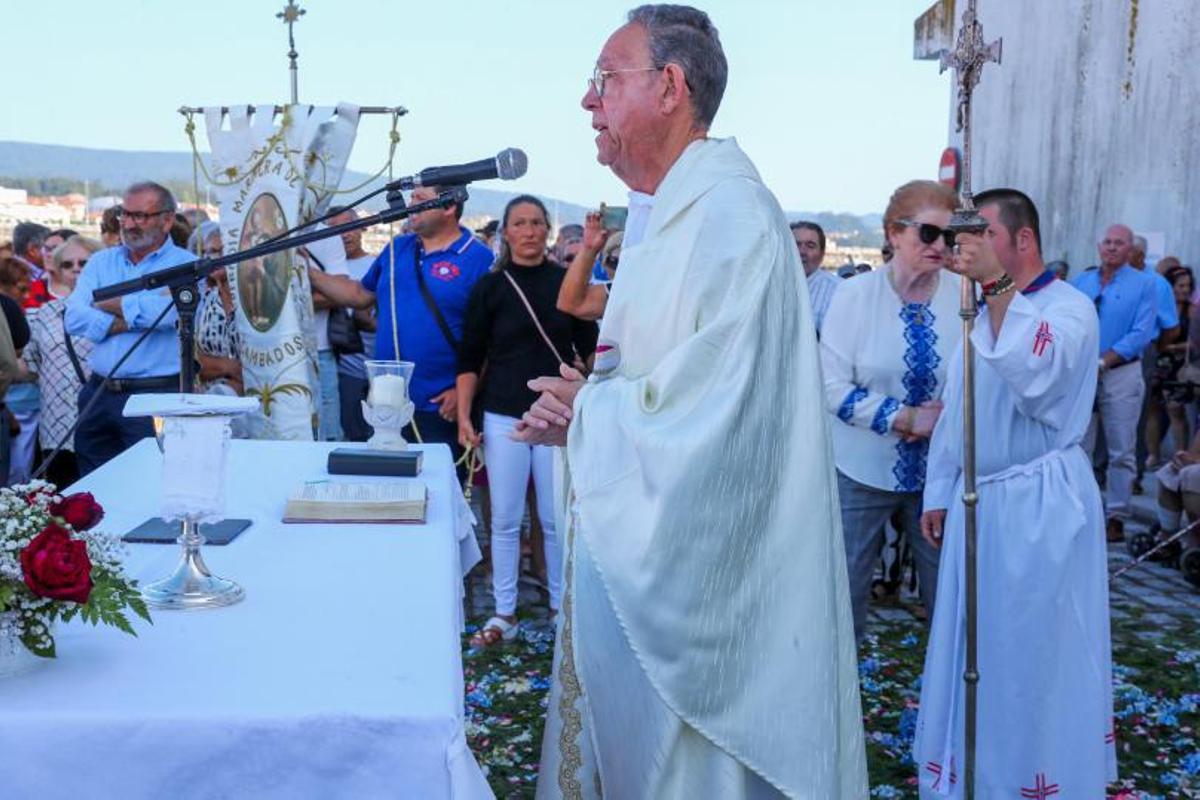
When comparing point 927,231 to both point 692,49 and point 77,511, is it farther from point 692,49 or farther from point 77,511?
point 77,511

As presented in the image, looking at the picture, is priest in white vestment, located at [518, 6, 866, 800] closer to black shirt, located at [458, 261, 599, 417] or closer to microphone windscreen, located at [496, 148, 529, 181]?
microphone windscreen, located at [496, 148, 529, 181]

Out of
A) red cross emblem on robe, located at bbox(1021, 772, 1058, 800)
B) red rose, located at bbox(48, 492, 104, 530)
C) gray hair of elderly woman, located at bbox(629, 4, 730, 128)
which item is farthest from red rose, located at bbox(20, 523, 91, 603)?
red cross emblem on robe, located at bbox(1021, 772, 1058, 800)

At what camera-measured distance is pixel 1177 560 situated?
7.95 metres

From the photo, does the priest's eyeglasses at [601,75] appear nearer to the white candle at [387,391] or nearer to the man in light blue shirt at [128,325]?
the white candle at [387,391]

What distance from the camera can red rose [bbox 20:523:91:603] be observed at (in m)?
1.83

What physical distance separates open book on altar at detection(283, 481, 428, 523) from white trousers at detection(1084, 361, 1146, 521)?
7.10 meters

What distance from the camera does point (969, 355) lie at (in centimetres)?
355

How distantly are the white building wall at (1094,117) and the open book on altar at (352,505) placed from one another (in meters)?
10.7

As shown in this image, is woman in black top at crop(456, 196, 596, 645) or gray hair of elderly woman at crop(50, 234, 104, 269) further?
gray hair of elderly woman at crop(50, 234, 104, 269)

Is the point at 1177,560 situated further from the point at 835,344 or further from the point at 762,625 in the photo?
the point at 762,625

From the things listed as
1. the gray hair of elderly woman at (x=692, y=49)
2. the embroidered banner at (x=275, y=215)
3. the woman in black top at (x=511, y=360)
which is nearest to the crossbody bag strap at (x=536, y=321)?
the woman in black top at (x=511, y=360)

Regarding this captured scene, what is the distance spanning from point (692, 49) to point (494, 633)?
3605 millimetres

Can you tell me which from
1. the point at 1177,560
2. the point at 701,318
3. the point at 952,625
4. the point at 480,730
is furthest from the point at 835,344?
the point at 1177,560

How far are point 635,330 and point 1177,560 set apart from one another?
21.1 ft
